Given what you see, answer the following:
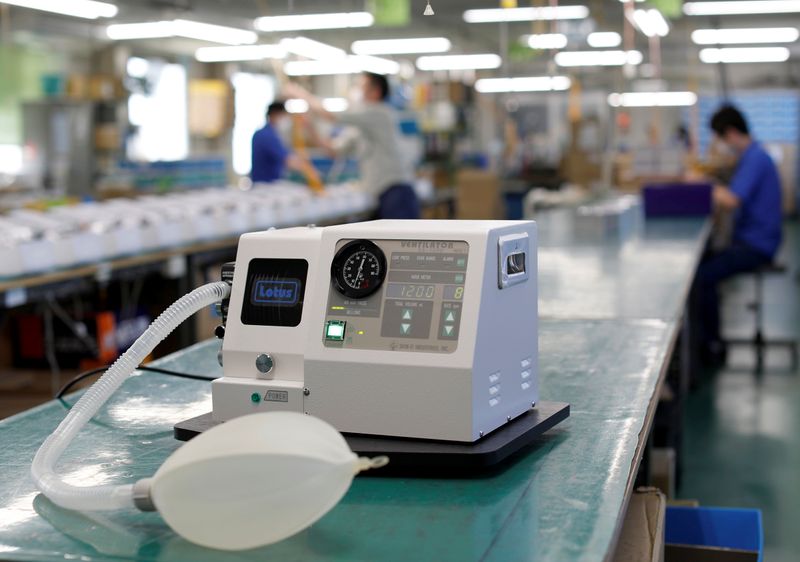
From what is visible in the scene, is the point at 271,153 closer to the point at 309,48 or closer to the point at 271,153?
the point at 271,153

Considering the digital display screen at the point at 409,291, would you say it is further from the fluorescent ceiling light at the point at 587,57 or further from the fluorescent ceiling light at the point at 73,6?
the fluorescent ceiling light at the point at 587,57

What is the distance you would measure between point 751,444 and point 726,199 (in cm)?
223

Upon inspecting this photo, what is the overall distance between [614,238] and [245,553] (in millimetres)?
4156

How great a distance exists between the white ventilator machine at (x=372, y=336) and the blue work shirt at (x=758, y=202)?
473 centimetres

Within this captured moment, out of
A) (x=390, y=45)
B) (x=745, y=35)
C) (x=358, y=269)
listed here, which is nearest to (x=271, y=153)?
(x=390, y=45)

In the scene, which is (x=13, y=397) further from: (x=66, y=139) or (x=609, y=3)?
(x=609, y=3)

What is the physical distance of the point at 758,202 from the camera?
19.4 ft

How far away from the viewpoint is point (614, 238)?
5047 mm

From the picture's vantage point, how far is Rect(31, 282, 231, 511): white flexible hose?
3.99ft

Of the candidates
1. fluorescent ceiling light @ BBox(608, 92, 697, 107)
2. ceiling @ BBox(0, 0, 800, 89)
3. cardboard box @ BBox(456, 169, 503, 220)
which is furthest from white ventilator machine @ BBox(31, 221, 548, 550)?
fluorescent ceiling light @ BBox(608, 92, 697, 107)

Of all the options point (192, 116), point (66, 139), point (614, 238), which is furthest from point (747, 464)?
point (192, 116)

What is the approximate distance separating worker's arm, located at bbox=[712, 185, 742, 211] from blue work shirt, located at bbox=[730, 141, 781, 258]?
0.03 meters

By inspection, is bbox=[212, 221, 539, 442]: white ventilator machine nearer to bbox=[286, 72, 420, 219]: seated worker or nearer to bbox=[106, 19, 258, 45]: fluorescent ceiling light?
bbox=[286, 72, 420, 219]: seated worker

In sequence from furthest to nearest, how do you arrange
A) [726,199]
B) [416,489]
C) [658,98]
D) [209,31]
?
[658,98] → [209,31] → [726,199] → [416,489]
